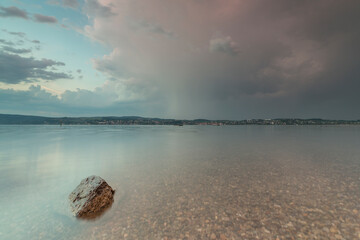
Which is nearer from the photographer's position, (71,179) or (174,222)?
(174,222)

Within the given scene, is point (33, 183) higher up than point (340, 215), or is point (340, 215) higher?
point (340, 215)

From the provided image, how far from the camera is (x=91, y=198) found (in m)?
11.6

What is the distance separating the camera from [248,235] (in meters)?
8.45

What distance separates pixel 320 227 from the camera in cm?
888

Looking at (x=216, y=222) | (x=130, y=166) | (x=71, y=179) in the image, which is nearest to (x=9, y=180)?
(x=71, y=179)

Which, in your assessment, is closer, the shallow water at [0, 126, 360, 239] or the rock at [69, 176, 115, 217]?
the shallow water at [0, 126, 360, 239]

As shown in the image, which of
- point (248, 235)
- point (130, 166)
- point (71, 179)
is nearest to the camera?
point (248, 235)

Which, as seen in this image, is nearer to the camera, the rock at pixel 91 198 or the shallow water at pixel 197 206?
the shallow water at pixel 197 206

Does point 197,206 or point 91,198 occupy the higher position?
point 91,198

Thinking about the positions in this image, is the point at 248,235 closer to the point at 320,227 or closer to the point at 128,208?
the point at 320,227

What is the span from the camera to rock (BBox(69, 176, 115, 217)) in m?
11.0

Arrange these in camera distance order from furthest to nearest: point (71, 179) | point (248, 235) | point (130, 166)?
1. point (130, 166)
2. point (71, 179)
3. point (248, 235)

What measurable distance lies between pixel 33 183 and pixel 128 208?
40.2 ft

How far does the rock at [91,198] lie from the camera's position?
11.0m
